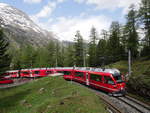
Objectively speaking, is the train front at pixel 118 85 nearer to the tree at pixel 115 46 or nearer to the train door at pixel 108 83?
the train door at pixel 108 83

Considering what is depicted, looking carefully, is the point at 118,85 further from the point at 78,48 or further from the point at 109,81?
the point at 78,48

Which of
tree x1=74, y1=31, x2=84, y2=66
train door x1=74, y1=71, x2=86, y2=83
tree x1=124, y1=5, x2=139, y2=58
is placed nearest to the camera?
train door x1=74, y1=71, x2=86, y2=83

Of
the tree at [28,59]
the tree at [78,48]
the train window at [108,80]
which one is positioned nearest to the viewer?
the train window at [108,80]

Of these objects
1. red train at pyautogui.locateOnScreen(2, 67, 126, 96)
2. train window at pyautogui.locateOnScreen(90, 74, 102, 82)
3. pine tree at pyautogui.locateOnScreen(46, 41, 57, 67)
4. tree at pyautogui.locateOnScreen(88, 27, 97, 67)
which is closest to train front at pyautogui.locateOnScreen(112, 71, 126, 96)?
red train at pyautogui.locateOnScreen(2, 67, 126, 96)

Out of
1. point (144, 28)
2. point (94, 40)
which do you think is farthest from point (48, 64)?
point (144, 28)

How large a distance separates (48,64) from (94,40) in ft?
75.5

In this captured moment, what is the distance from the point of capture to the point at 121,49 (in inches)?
1722

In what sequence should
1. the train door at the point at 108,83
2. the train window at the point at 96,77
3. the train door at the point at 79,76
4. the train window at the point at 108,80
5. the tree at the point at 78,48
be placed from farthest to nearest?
the tree at the point at 78,48, the train door at the point at 79,76, the train window at the point at 96,77, the train window at the point at 108,80, the train door at the point at 108,83

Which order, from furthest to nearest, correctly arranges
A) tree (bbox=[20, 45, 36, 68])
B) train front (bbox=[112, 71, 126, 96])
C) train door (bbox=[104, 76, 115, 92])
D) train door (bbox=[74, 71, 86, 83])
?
tree (bbox=[20, 45, 36, 68])
train door (bbox=[74, 71, 86, 83])
train door (bbox=[104, 76, 115, 92])
train front (bbox=[112, 71, 126, 96])

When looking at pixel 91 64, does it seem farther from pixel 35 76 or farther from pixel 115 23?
pixel 35 76

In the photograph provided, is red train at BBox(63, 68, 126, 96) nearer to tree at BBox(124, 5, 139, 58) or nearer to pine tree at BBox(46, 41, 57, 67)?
tree at BBox(124, 5, 139, 58)

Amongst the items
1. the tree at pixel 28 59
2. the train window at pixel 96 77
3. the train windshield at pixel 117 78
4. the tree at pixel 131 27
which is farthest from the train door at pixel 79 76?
the tree at pixel 28 59

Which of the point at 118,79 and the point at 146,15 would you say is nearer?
the point at 118,79

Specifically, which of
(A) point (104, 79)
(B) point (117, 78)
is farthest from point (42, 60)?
(B) point (117, 78)
